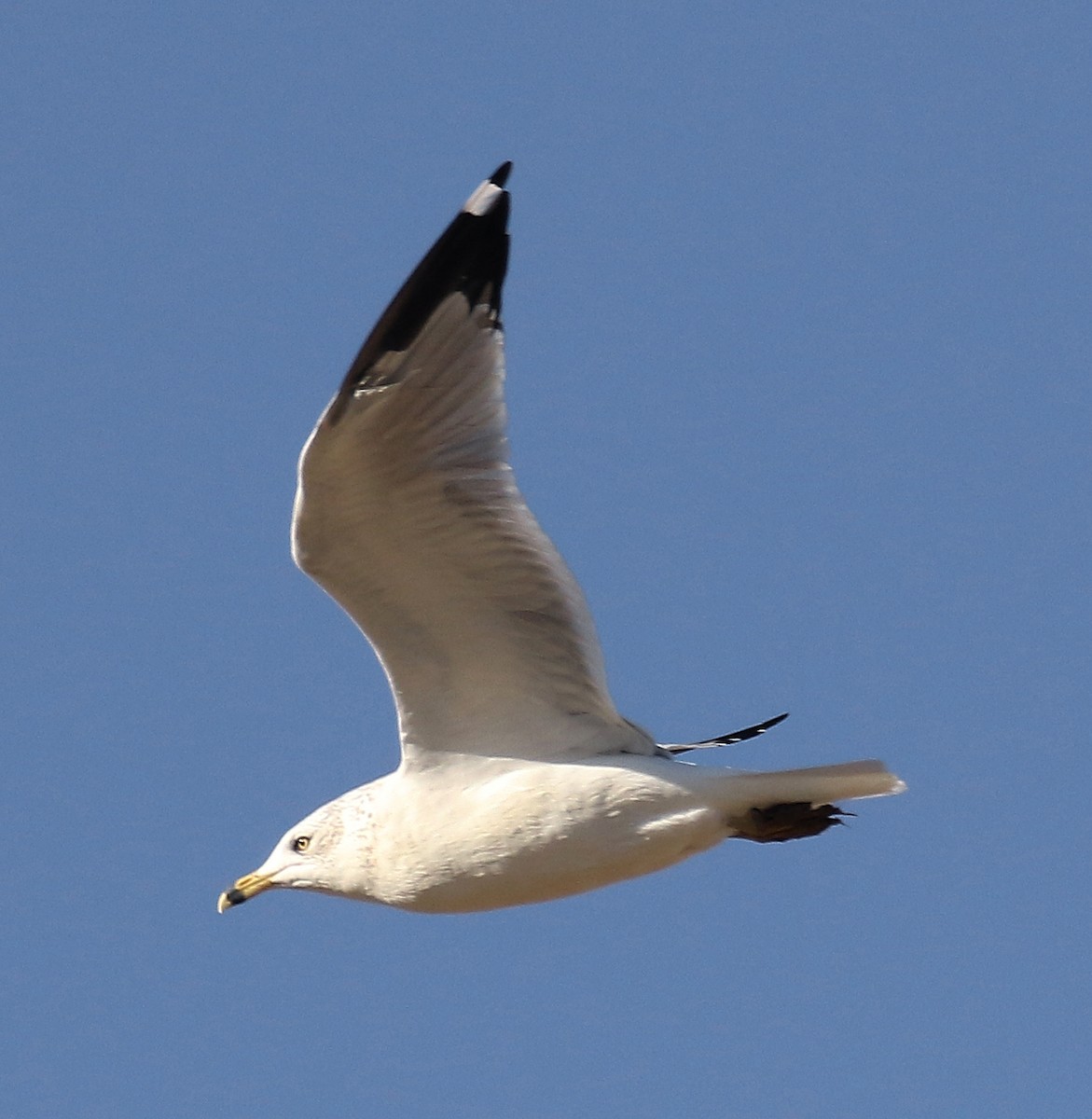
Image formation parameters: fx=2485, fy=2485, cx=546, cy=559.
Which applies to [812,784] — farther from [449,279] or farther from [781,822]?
[449,279]

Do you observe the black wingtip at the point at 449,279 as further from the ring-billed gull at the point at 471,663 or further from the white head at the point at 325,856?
the white head at the point at 325,856

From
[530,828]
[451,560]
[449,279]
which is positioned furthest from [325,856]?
[449,279]

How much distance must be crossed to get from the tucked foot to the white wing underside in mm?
531

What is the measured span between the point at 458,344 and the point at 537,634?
116 centimetres

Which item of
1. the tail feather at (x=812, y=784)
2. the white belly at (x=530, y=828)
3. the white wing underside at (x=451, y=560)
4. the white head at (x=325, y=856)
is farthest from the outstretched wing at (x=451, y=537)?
the tail feather at (x=812, y=784)

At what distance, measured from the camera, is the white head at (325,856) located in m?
9.45

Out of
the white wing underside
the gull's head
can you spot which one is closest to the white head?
the gull's head

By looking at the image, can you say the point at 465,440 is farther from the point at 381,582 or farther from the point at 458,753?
the point at 458,753

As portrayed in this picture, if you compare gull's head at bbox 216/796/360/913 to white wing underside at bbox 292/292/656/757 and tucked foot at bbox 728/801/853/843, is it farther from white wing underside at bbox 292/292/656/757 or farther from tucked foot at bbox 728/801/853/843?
tucked foot at bbox 728/801/853/843

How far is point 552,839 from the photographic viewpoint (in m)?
9.00

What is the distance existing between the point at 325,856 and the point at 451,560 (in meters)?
1.39

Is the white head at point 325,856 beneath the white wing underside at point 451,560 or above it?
beneath

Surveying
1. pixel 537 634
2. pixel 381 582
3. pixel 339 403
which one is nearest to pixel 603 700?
pixel 537 634

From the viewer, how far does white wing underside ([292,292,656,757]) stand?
865cm
